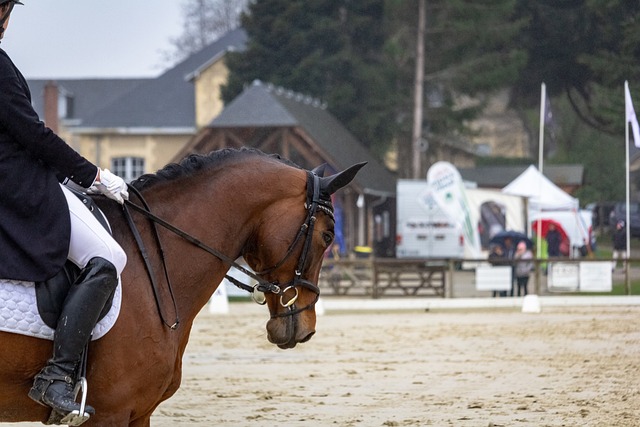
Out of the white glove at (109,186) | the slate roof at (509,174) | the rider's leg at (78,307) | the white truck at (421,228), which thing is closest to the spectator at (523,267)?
the white truck at (421,228)

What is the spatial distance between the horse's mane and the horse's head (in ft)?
1.22

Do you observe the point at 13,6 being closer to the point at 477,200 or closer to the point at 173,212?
the point at 173,212

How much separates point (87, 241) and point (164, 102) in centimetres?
4881

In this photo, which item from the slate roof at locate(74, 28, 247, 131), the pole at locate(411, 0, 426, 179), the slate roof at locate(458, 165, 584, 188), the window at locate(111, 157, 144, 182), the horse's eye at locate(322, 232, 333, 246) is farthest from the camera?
the slate roof at locate(74, 28, 247, 131)

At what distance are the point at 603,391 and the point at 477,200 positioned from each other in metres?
26.4

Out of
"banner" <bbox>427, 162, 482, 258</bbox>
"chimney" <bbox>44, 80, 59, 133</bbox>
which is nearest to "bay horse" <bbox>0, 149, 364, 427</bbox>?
"banner" <bbox>427, 162, 482, 258</bbox>

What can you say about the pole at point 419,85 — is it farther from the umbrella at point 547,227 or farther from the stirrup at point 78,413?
the stirrup at point 78,413

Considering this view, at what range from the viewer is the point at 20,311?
4.98 metres

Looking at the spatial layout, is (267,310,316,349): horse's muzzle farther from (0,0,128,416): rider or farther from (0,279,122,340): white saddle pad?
(0,279,122,340): white saddle pad

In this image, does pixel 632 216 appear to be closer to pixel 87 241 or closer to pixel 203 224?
pixel 203 224

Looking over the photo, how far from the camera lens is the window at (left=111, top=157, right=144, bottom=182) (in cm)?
4994

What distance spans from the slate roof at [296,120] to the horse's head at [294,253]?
108ft

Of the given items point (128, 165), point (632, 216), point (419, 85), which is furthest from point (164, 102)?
point (632, 216)

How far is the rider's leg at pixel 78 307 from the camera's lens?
4.96 metres
